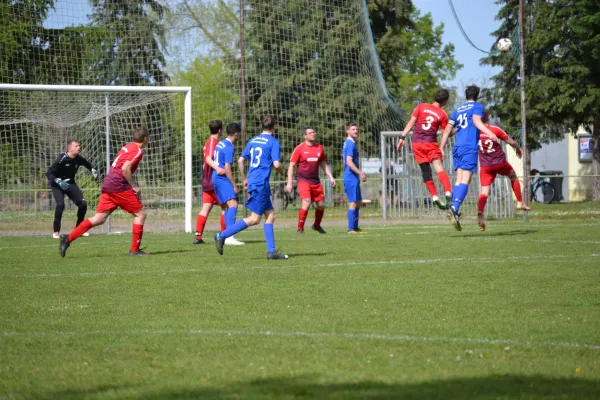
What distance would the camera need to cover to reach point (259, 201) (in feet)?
38.4

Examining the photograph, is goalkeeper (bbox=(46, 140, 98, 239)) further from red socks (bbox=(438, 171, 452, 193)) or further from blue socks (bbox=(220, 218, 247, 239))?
red socks (bbox=(438, 171, 452, 193))

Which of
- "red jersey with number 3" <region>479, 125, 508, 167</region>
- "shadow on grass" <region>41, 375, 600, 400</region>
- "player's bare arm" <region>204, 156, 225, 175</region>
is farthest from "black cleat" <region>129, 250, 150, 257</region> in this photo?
"shadow on grass" <region>41, 375, 600, 400</region>

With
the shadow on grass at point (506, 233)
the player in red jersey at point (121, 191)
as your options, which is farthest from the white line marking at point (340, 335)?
the shadow on grass at point (506, 233)

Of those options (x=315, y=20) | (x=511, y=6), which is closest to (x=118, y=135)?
(x=315, y=20)

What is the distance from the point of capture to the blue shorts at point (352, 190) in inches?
703

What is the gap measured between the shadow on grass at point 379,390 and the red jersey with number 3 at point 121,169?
8.23 meters

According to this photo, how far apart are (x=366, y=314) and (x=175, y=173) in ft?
53.2

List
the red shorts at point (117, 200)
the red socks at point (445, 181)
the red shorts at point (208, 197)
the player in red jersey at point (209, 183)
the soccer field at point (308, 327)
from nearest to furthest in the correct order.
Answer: the soccer field at point (308, 327) → the red shorts at point (117, 200) → the red socks at point (445, 181) → the player in red jersey at point (209, 183) → the red shorts at point (208, 197)

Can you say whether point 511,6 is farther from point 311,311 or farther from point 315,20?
point 311,311

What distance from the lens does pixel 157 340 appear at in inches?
227

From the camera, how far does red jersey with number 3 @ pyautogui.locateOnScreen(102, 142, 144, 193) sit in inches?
491

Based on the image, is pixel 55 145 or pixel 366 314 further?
pixel 55 145

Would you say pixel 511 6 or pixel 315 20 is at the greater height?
pixel 511 6

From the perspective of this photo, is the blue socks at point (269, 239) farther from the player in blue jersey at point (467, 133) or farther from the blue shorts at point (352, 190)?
the blue shorts at point (352, 190)
